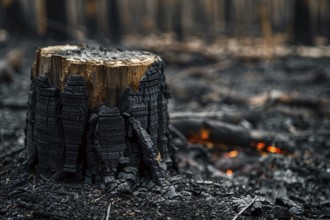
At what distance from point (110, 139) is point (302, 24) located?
1780 centimetres

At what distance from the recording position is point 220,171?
19.4 feet

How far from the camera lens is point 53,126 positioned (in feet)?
12.8

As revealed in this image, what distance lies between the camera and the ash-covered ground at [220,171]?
12.0ft

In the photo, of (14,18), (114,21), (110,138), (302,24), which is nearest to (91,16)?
(114,21)

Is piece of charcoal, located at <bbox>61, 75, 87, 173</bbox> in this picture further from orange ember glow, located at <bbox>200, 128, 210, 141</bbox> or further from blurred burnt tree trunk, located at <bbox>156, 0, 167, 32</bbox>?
blurred burnt tree trunk, located at <bbox>156, 0, 167, 32</bbox>

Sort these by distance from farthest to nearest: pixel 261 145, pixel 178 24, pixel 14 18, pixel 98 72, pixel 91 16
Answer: pixel 178 24 < pixel 91 16 < pixel 14 18 < pixel 261 145 < pixel 98 72

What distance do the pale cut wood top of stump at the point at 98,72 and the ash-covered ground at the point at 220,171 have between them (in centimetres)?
84

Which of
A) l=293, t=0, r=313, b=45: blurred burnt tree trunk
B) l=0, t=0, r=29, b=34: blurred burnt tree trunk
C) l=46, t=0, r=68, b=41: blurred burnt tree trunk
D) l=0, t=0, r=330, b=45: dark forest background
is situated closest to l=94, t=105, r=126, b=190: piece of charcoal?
l=0, t=0, r=330, b=45: dark forest background

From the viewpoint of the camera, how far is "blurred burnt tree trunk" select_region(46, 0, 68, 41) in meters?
18.1

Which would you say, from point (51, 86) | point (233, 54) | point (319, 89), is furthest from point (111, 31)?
point (51, 86)

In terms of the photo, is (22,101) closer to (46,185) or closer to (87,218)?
(46,185)

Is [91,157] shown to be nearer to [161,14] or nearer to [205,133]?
[205,133]

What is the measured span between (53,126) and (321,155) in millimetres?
4254

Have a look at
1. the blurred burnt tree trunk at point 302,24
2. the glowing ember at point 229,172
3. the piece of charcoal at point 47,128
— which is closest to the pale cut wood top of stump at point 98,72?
the piece of charcoal at point 47,128
